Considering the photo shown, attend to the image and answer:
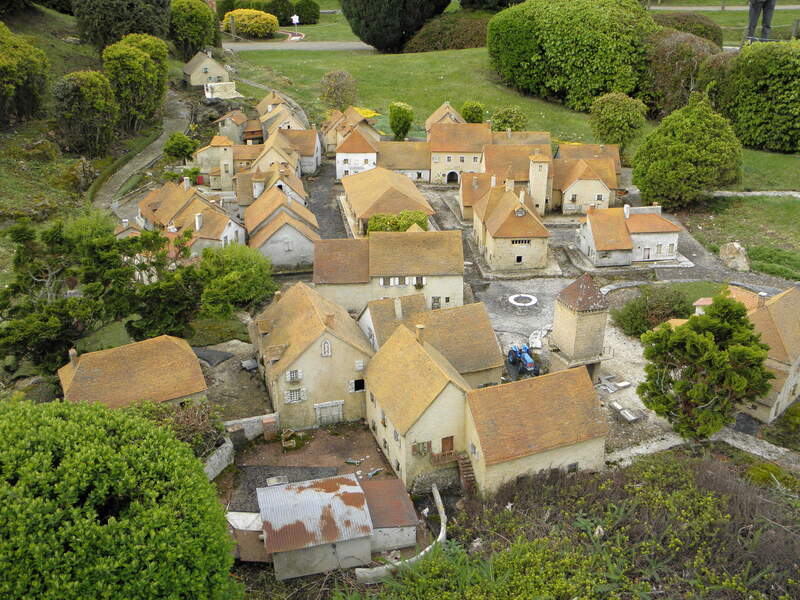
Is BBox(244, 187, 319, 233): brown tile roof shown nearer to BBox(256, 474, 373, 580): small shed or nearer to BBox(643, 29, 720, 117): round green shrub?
BBox(256, 474, 373, 580): small shed

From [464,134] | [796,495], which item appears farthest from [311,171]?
[796,495]

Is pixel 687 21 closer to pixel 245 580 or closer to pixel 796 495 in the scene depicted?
pixel 796 495

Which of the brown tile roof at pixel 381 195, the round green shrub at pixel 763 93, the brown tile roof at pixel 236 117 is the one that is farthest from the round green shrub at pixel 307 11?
→ the brown tile roof at pixel 381 195

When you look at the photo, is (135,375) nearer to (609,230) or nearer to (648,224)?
(609,230)

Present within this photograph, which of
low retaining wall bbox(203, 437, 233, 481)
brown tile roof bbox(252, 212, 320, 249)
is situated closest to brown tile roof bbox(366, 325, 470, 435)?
low retaining wall bbox(203, 437, 233, 481)

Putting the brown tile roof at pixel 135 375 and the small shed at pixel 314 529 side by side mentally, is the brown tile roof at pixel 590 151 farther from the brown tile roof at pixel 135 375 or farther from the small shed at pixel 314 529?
the small shed at pixel 314 529

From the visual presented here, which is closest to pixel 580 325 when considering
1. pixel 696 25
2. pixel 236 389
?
pixel 236 389
